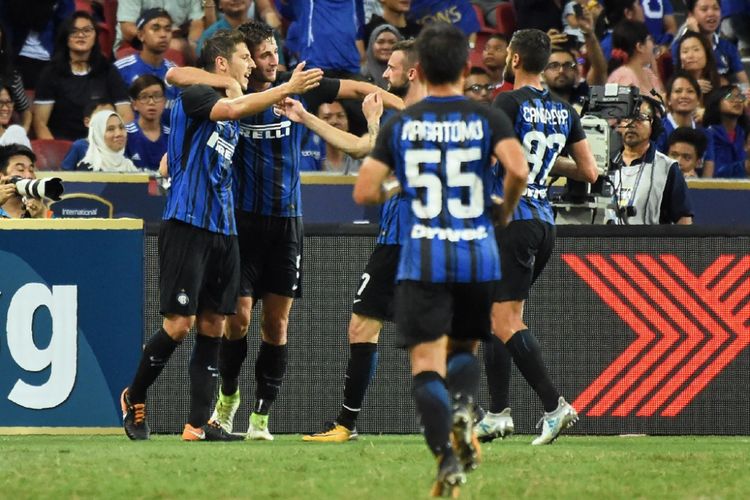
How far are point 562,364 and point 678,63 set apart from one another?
6.24m

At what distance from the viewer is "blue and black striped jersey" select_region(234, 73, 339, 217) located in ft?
31.7

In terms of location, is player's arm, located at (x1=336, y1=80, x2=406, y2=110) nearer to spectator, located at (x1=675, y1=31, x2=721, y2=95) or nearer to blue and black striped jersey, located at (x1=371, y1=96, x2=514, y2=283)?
blue and black striped jersey, located at (x1=371, y1=96, x2=514, y2=283)

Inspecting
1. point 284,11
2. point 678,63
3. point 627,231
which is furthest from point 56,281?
point 678,63

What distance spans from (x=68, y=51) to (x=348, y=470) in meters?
7.56

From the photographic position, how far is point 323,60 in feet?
48.2

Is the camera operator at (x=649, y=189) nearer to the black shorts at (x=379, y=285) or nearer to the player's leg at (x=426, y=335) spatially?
the black shorts at (x=379, y=285)

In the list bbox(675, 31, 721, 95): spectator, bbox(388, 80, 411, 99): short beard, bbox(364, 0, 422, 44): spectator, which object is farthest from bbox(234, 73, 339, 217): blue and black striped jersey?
bbox(675, 31, 721, 95): spectator

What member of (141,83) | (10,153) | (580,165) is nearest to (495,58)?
(141,83)

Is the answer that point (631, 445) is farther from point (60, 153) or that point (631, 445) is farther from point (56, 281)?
point (60, 153)

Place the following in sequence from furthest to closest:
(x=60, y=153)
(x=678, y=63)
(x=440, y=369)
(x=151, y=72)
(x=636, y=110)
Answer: (x=678, y=63), (x=151, y=72), (x=60, y=153), (x=636, y=110), (x=440, y=369)

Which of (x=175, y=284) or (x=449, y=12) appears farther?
(x=449, y=12)

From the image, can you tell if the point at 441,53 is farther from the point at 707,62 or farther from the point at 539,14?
the point at 539,14

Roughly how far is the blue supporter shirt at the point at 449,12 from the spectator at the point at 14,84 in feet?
13.4

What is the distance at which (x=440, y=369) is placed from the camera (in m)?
6.76
